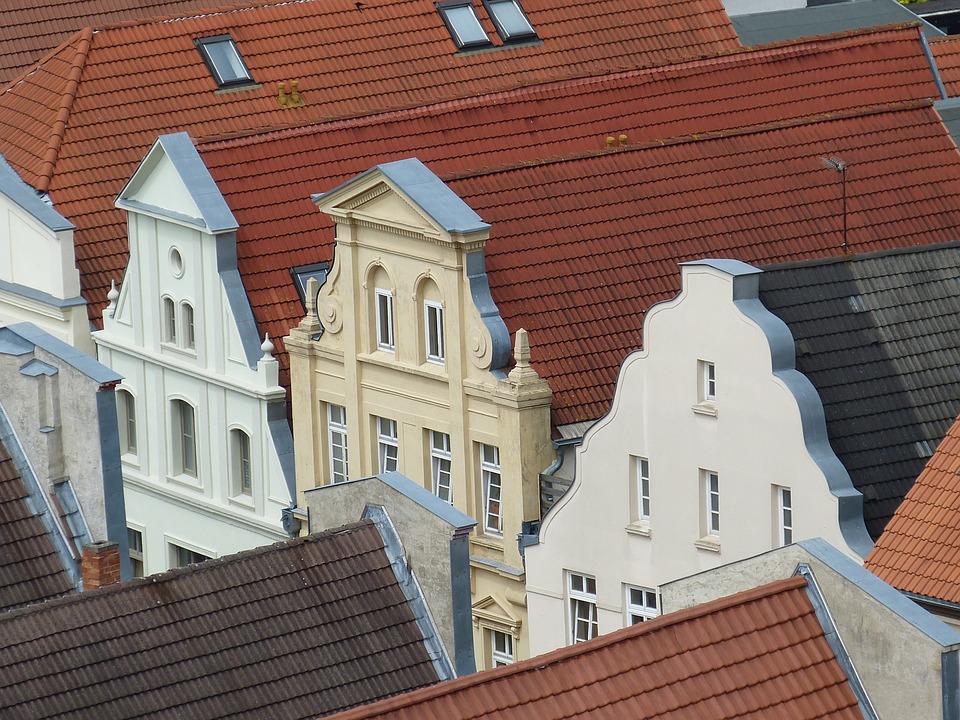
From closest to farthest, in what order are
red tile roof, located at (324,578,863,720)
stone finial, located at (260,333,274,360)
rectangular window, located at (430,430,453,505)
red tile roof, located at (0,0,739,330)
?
red tile roof, located at (324,578,863,720)
rectangular window, located at (430,430,453,505)
stone finial, located at (260,333,274,360)
red tile roof, located at (0,0,739,330)

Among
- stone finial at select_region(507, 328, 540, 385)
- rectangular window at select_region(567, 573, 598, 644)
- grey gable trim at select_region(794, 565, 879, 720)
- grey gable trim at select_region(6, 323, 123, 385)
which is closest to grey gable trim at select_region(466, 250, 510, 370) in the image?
stone finial at select_region(507, 328, 540, 385)

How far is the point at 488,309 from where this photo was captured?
53469 mm

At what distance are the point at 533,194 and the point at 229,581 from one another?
57.0 feet

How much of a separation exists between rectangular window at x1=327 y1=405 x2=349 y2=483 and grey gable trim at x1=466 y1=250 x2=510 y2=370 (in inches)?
174

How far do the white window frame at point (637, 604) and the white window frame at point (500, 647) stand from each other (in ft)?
11.3

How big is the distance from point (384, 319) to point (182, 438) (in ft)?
23.3

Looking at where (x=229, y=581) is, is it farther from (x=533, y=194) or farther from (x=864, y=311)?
(x=533, y=194)

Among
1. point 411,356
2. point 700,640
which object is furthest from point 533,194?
point 700,640

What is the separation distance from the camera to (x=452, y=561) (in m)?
41.1

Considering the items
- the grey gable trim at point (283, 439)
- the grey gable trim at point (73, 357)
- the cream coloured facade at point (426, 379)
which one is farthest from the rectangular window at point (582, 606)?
the grey gable trim at point (73, 357)

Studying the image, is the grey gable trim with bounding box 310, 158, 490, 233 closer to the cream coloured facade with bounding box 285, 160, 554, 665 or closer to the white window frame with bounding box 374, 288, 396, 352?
the cream coloured facade with bounding box 285, 160, 554, 665

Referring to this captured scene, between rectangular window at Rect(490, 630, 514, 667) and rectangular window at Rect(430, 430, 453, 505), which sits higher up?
rectangular window at Rect(430, 430, 453, 505)

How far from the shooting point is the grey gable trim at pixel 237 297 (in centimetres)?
5884

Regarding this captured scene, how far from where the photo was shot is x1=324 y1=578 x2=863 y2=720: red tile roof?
3519cm
